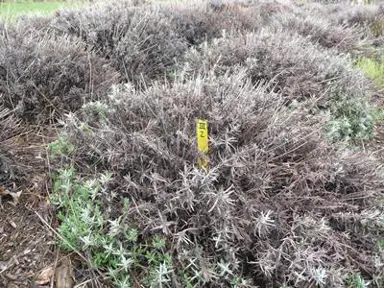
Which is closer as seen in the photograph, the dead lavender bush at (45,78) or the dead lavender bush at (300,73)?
the dead lavender bush at (45,78)

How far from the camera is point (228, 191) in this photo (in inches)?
91.0

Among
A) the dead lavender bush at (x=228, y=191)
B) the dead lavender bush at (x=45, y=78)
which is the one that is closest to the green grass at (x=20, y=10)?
the dead lavender bush at (x=45, y=78)

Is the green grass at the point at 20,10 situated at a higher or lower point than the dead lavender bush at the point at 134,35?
lower

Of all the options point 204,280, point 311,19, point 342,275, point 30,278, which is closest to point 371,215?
point 342,275

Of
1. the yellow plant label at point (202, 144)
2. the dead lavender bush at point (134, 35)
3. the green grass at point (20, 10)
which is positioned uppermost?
the yellow plant label at point (202, 144)

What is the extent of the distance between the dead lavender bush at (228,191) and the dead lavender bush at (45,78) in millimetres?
464

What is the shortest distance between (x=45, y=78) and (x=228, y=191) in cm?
194

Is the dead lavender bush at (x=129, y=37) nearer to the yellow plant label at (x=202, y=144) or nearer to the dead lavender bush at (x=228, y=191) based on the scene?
the dead lavender bush at (x=228, y=191)

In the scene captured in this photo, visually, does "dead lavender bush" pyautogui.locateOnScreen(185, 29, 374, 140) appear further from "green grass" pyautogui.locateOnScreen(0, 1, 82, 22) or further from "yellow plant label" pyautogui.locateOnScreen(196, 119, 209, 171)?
"green grass" pyautogui.locateOnScreen(0, 1, 82, 22)

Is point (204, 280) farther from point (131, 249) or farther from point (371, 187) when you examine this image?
point (371, 187)

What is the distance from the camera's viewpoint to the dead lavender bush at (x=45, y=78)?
3.12 metres

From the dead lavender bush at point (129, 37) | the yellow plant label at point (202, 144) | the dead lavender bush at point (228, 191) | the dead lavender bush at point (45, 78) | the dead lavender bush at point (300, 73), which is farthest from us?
the dead lavender bush at point (129, 37)

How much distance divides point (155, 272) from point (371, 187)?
1572mm

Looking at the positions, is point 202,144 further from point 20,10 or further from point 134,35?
point 20,10
